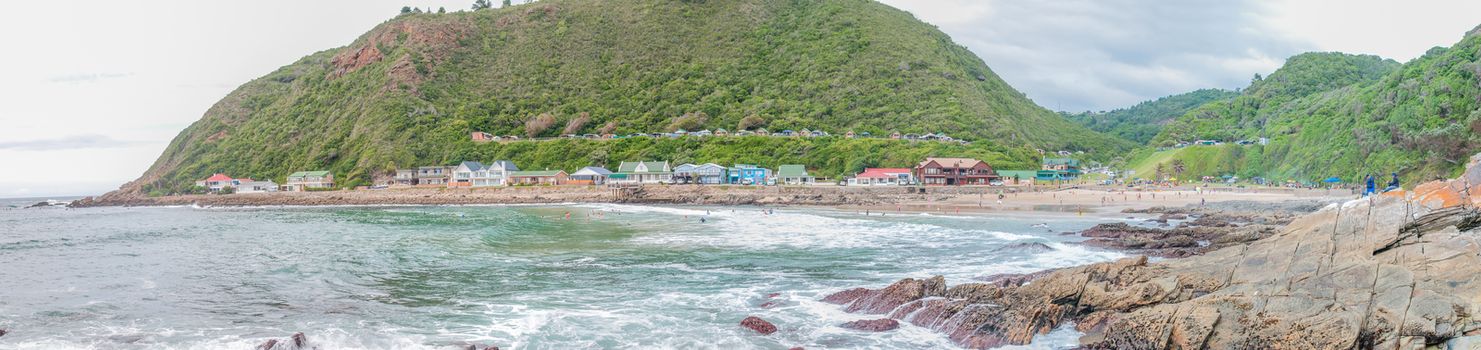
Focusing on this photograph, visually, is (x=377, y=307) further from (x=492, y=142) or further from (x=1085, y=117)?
(x=1085, y=117)

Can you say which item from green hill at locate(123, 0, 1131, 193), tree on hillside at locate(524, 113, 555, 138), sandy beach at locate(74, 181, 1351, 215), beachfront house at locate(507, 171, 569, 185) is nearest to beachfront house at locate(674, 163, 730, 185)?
sandy beach at locate(74, 181, 1351, 215)

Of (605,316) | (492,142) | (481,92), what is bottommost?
(605,316)

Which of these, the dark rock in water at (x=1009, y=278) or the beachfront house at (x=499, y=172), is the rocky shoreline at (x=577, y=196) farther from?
the dark rock in water at (x=1009, y=278)

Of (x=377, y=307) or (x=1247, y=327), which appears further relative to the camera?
(x=377, y=307)

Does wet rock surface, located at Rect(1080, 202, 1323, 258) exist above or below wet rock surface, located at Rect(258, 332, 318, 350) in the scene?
above

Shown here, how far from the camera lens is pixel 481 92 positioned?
127 metres

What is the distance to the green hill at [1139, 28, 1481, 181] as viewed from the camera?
162 ft

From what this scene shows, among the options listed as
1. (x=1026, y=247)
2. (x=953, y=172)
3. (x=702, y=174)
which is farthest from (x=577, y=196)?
Result: (x=1026, y=247)

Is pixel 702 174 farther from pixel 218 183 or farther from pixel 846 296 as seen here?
pixel 846 296

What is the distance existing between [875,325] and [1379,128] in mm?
66774

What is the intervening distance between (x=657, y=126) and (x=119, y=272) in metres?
93.4

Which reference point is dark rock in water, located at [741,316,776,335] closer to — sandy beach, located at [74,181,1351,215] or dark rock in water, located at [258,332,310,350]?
dark rock in water, located at [258,332,310,350]

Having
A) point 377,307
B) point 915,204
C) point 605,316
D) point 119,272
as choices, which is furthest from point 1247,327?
point 915,204

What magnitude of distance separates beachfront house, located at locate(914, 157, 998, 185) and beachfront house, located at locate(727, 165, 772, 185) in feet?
54.9
